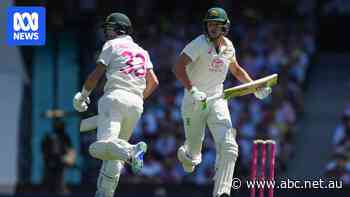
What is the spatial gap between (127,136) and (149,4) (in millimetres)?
9004

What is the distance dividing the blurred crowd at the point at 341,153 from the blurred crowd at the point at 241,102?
70 cm

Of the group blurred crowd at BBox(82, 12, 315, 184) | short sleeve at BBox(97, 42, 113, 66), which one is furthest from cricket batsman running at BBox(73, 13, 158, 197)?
blurred crowd at BBox(82, 12, 315, 184)

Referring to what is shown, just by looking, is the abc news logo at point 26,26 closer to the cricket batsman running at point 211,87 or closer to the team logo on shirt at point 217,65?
the cricket batsman running at point 211,87

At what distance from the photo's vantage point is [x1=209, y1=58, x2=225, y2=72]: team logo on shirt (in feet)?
43.6

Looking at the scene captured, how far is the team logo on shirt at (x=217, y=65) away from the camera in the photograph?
13.3m

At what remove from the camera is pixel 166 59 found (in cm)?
2102

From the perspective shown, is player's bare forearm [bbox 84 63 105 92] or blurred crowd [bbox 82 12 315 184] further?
blurred crowd [bbox 82 12 315 184]

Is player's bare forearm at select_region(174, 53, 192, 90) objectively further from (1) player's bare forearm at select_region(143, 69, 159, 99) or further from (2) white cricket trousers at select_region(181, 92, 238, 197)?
(1) player's bare forearm at select_region(143, 69, 159, 99)

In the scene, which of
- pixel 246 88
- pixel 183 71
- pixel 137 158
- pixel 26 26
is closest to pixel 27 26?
pixel 26 26

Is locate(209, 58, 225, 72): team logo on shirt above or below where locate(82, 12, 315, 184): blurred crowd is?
below

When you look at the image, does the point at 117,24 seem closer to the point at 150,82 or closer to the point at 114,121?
the point at 150,82

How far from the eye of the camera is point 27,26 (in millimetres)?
15945

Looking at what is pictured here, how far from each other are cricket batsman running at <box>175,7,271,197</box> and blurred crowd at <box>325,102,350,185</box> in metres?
5.35

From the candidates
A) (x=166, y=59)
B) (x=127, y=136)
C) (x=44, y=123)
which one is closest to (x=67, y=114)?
(x=44, y=123)
